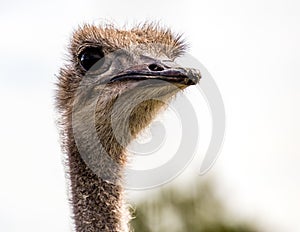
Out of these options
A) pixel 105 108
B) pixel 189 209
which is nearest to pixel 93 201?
pixel 105 108

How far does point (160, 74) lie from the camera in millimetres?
4883

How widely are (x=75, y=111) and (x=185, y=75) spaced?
1226 millimetres

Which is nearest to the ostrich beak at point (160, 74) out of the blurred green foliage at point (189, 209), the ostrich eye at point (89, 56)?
the ostrich eye at point (89, 56)

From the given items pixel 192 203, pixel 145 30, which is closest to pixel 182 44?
pixel 145 30

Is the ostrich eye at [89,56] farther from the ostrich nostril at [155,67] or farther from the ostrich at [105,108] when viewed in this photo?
the ostrich nostril at [155,67]

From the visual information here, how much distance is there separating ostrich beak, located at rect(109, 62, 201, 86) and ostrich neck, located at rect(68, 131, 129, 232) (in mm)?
571

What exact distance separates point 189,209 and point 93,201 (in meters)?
11.0

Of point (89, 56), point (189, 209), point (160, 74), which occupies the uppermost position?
point (89, 56)

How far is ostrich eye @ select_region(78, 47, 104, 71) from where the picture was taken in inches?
223

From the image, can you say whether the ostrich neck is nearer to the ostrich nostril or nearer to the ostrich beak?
the ostrich beak

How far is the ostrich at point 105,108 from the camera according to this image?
533cm

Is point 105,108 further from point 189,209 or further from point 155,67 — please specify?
point 189,209

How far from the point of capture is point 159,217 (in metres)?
15.1

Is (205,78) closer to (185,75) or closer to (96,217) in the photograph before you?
(185,75)
